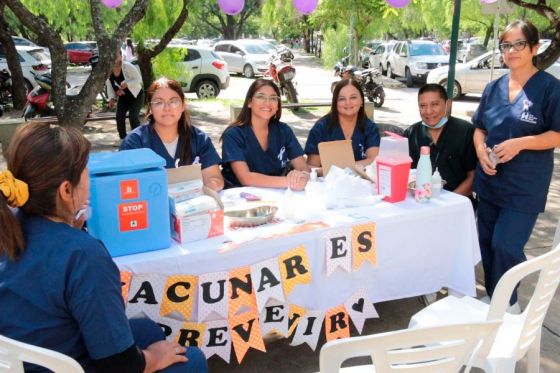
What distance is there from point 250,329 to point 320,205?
758mm

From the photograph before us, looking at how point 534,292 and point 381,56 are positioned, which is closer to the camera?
point 534,292

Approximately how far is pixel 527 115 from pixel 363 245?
1.15 m

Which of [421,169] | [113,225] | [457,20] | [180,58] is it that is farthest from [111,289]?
[180,58]

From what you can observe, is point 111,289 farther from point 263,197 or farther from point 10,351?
point 263,197

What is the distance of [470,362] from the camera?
64.1 inches

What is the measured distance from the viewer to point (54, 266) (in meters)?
1.33

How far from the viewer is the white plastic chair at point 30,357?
4.07 ft

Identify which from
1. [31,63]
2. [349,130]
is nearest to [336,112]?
[349,130]

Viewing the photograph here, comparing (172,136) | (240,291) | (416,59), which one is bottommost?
(240,291)

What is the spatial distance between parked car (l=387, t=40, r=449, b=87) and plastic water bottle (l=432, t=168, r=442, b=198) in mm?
14465

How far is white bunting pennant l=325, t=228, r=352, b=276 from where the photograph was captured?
234 cm

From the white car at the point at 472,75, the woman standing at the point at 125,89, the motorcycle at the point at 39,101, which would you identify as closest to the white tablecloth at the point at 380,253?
the woman standing at the point at 125,89

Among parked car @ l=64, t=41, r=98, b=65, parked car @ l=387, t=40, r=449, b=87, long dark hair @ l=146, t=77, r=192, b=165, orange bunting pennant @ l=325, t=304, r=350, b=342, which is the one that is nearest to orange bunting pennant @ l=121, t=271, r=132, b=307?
orange bunting pennant @ l=325, t=304, r=350, b=342

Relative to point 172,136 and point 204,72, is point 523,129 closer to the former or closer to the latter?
point 172,136
